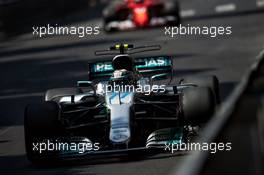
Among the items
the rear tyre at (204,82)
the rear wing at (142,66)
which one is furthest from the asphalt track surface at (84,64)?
the rear tyre at (204,82)

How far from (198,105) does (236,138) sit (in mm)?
6916

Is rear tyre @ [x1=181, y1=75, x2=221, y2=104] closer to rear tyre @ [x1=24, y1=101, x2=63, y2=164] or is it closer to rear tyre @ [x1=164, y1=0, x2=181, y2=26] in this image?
rear tyre @ [x1=24, y1=101, x2=63, y2=164]

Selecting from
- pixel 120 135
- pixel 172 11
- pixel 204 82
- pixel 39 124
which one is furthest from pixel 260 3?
pixel 39 124

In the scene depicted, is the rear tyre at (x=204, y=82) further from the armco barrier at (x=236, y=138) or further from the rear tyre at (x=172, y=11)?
the rear tyre at (x=172, y=11)

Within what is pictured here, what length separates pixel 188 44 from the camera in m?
33.5

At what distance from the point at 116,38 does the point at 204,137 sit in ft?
106

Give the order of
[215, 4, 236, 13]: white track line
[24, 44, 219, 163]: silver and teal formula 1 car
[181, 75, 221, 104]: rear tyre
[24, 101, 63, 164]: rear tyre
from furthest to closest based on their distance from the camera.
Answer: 1. [215, 4, 236, 13]: white track line
2. [181, 75, 221, 104]: rear tyre
3. [24, 44, 219, 163]: silver and teal formula 1 car
4. [24, 101, 63, 164]: rear tyre

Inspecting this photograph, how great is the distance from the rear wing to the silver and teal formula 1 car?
29cm

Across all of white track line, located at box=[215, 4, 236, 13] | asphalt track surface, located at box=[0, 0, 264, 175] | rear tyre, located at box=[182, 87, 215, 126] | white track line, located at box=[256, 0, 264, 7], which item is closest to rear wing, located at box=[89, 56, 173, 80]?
asphalt track surface, located at box=[0, 0, 264, 175]

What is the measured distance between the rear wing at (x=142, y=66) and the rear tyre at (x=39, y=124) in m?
2.08

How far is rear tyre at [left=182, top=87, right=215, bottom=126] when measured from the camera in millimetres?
11500

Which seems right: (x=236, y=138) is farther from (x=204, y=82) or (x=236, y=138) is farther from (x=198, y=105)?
(x=204, y=82)

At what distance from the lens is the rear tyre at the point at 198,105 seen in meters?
11.5

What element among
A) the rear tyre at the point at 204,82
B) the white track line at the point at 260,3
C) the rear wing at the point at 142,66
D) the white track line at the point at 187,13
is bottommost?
the rear tyre at the point at 204,82
